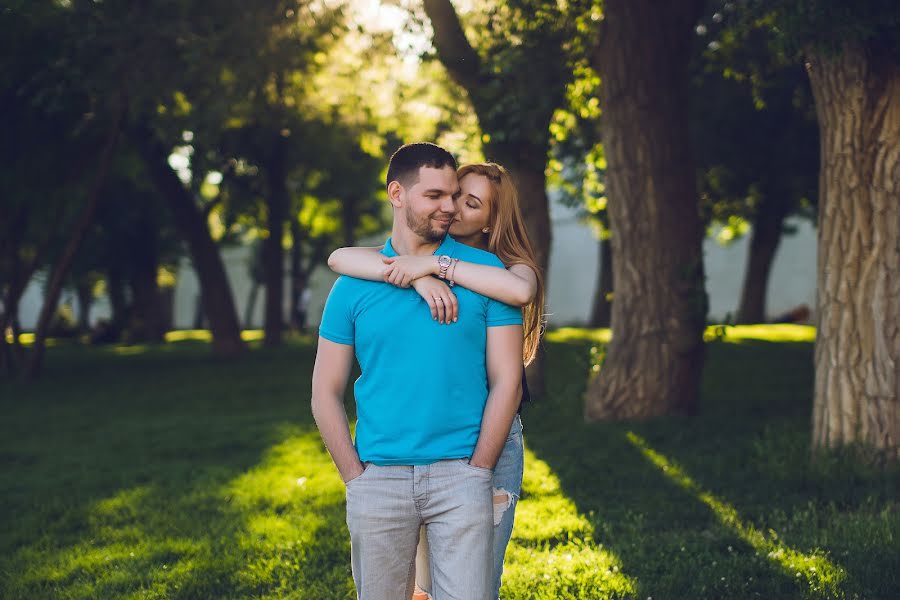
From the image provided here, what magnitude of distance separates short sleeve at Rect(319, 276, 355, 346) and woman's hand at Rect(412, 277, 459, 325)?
262 millimetres

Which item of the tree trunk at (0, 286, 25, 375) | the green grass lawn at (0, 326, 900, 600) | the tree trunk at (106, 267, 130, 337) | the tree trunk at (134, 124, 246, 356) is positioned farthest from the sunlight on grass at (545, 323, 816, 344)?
the tree trunk at (106, 267, 130, 337)

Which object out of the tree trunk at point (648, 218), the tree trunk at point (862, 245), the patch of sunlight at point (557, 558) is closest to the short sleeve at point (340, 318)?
the patch of sunlight at point (557, 558)

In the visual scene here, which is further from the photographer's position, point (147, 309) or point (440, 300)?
point (147, 309)

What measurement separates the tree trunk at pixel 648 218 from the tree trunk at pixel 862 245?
7.49 ft

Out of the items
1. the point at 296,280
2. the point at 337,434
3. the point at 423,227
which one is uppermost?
the point at 296,280

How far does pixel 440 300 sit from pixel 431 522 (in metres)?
0.70

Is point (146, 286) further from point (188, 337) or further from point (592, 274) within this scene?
point (592, 274)

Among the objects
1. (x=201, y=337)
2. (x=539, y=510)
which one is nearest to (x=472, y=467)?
(x=539, y=510)

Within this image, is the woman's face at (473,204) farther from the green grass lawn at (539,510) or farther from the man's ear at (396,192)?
the green grass lawn at (539,510)

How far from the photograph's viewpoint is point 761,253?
25203 millimetres

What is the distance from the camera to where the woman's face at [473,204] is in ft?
11.6

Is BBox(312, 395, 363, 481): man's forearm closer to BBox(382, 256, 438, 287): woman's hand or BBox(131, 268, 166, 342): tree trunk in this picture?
BBox(382, 256, 438, 287): woman's hand

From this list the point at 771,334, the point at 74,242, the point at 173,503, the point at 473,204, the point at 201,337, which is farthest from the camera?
the point at 201,337

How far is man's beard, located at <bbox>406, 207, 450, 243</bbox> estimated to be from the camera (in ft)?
10.1
